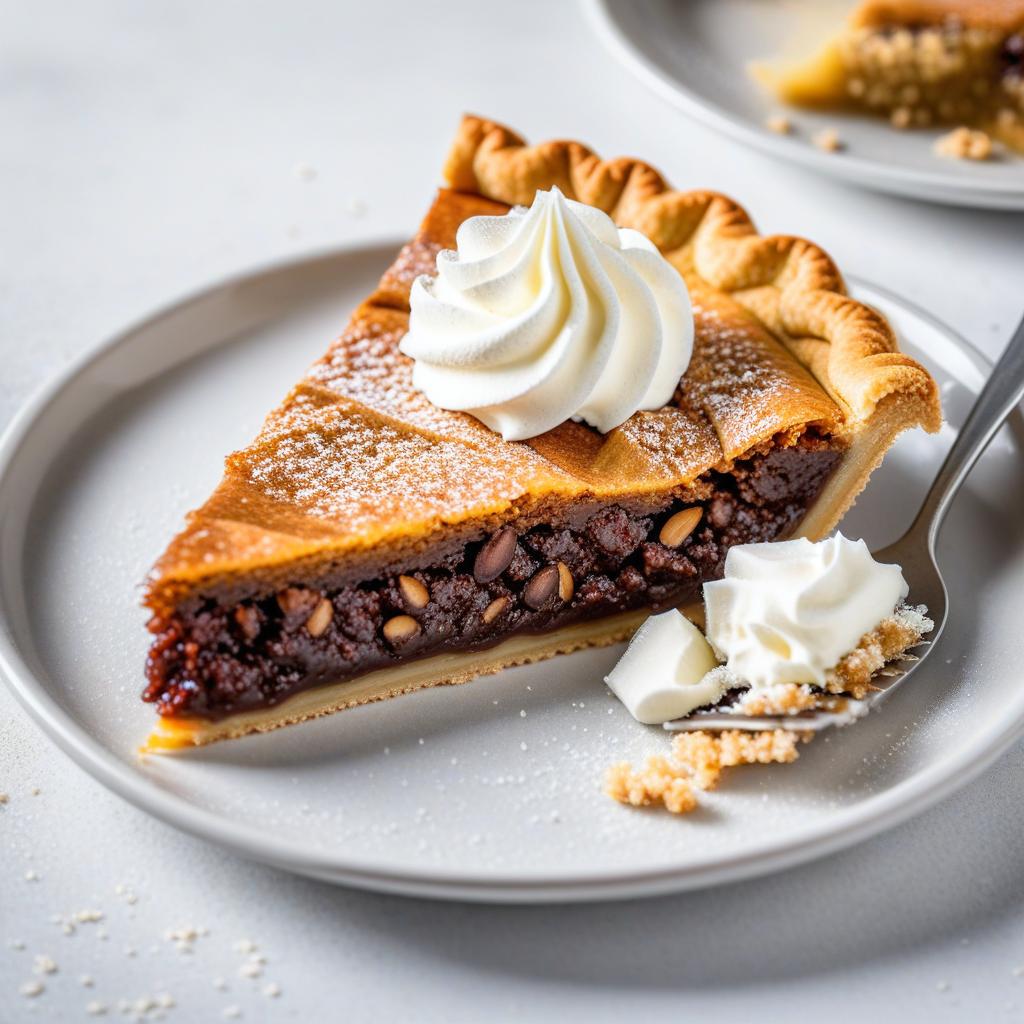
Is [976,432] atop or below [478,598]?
atop

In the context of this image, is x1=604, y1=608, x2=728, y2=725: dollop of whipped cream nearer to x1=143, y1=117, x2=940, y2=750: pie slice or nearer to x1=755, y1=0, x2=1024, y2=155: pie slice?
x1=143, y1=117, x2=940, y2=750: pie slice

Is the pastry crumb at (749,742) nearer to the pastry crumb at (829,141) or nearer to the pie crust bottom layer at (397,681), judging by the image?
the pie crust bottom layer at (397,681)

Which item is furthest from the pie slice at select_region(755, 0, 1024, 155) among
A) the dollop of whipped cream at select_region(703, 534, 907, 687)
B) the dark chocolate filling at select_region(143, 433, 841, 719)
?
the dollop of whipped cream at select_region(703, 534, 907, 687)

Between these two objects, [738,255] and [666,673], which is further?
[738,255]

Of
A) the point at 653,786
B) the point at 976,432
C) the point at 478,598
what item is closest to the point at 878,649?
the point at 653,786

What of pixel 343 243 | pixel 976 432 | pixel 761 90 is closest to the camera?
pixel 976 432

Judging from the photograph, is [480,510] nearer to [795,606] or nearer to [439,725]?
[439,725]

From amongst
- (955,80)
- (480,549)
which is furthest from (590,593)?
(955,80)
